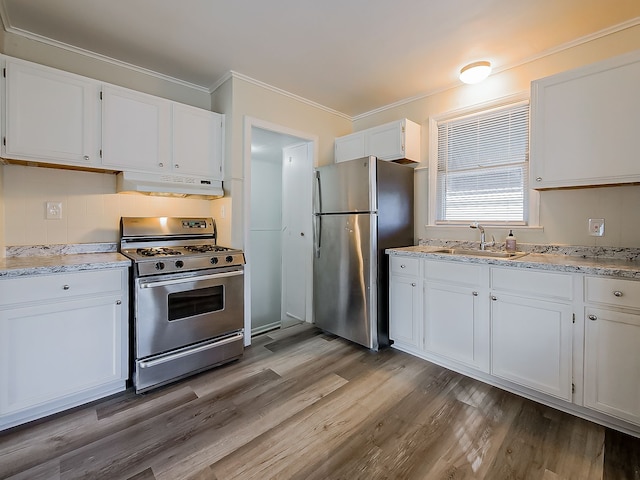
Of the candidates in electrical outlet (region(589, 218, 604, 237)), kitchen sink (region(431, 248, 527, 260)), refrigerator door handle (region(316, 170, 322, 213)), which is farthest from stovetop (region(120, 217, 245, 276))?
electrical outlet (region(589, 218, 604, 237))

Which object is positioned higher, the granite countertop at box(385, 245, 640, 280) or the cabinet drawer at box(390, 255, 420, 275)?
the granite countertop at box(385, 245, 640, 280)

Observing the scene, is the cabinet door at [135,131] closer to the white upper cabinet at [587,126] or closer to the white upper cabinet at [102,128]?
the white upper cabinet at [102,128]

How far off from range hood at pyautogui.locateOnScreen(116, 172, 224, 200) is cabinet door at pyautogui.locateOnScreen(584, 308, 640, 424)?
9.51ft

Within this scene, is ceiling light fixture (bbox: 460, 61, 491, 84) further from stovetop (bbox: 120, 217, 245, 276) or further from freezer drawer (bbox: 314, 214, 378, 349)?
stovetop (bbox: 120, 217, 245, 276)

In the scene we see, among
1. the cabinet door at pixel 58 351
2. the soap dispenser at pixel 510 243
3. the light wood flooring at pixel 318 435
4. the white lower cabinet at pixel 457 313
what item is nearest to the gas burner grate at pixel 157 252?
the cabinet door at pixel 58 351

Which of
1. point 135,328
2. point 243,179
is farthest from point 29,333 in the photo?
point 243,179

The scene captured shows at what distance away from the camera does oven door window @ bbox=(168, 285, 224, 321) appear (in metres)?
2.28

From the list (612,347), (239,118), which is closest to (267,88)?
(239,118)

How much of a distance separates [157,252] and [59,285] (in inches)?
26.0

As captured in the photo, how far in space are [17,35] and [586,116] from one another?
13.0 feet

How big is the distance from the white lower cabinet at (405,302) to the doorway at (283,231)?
106 cm

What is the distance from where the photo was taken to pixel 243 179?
9.36 ft

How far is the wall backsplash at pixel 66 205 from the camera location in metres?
2.18

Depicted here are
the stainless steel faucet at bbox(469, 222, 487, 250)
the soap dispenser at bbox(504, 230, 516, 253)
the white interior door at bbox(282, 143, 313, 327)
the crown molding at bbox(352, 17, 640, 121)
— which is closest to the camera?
the crown molding at bbox(352, 17, 640, 121)
